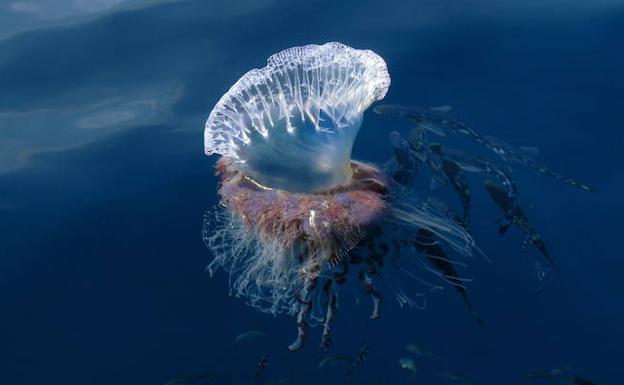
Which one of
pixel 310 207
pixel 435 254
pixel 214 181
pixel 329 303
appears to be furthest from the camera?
pixel 214 181

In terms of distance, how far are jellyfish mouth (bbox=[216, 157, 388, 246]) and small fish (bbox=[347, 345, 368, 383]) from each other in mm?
1460

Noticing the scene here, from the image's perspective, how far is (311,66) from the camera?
3982 millimetres

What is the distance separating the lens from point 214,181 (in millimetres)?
5605

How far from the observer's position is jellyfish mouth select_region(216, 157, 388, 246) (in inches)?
146

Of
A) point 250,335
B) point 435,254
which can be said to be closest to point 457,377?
point 435,254

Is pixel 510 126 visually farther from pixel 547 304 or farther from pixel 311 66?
pixel 311 66

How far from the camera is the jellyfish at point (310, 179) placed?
3.80 meters

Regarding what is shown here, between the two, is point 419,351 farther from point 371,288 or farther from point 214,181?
point 214,181

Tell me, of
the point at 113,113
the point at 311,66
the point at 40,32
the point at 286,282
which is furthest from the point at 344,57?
the point at 40,32

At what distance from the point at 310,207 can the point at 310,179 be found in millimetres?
223

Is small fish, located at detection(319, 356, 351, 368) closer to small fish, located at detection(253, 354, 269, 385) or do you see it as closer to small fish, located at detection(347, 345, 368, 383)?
small fish, located at detection(347, 345, 368, 383)

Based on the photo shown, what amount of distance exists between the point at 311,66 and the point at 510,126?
108 inches

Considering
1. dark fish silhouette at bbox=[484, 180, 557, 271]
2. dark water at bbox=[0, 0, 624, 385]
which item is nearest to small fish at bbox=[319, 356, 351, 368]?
dark water at bbox=[0, 0, 624, 385]

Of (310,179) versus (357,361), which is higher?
(310,179)
